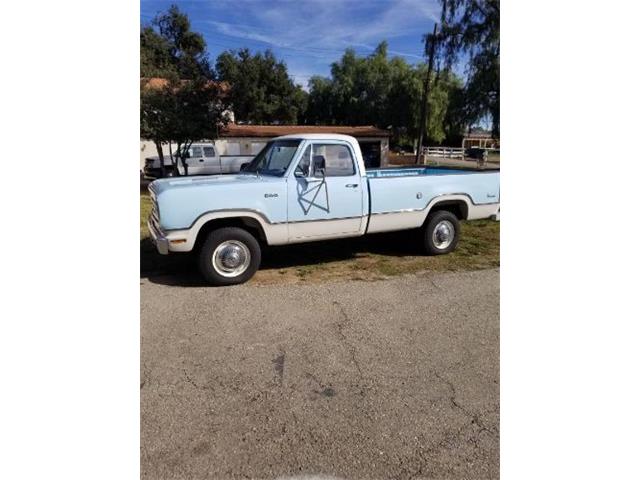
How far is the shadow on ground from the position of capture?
5340 mm

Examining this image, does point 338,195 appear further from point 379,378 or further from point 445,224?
point 379,378

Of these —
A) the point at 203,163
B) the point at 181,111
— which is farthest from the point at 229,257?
the point at 203,163

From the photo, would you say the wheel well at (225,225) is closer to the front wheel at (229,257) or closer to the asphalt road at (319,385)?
the front wheel at (229,257)

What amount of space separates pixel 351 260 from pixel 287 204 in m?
1.55

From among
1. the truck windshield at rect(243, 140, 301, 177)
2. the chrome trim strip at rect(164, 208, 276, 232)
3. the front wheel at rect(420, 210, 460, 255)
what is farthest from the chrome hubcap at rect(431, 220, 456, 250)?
the chrome trim strip at rect(164, 208, 276, 232)

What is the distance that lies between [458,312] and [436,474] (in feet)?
7.33

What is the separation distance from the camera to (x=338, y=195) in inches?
209

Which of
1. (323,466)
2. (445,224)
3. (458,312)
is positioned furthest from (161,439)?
(445,224)

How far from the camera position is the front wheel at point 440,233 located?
247 inches

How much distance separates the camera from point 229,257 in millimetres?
4918

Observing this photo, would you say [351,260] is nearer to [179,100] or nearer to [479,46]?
[179,100]

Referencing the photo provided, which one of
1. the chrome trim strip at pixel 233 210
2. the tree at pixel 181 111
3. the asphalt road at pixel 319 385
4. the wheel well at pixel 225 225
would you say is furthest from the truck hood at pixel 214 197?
the tree at pixel 181 111

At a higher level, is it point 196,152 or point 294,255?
point 196,152

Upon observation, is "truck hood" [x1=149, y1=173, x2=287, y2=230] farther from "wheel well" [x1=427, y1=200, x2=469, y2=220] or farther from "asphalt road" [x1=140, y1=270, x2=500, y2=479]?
"wheel well" [x1=427, y1=200, x2=469, y2=220]
